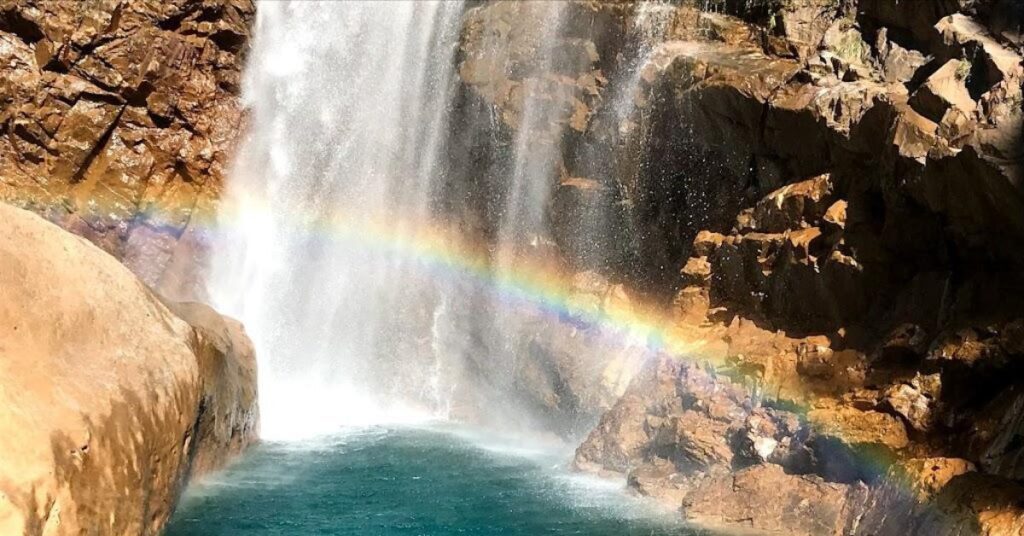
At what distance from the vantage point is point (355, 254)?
25719 millimetres

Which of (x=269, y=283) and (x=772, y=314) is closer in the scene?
(x=772, y=314)


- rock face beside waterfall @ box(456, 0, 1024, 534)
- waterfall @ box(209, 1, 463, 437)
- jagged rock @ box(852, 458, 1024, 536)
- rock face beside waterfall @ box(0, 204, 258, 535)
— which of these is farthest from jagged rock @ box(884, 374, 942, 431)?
waterfall @ box(209, 1, 463, 437)

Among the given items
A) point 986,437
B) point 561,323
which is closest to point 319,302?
point 561,323

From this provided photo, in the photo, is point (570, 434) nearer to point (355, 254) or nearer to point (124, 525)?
point (355, 254)

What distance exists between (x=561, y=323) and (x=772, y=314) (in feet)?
20.1

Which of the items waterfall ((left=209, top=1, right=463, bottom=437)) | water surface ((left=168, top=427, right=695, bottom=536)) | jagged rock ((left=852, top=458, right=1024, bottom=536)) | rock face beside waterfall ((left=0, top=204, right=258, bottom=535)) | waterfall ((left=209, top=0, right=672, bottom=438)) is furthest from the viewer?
waterfall ((left=209, top=1, right=463, bottom=437))

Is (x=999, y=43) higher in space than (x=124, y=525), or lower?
higher

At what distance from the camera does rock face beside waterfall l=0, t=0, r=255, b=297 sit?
76.7 ft

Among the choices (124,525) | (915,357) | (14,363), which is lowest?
(124,525)

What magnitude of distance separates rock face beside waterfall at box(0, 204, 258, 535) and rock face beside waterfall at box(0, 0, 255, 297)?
1309 centimetres

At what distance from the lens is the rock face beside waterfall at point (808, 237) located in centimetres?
1104

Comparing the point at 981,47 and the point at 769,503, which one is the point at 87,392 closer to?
the point at 769,503

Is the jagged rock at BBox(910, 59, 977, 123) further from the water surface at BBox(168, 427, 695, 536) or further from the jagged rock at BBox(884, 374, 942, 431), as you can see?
the water surface at BBox(168, 427, 695, 536)

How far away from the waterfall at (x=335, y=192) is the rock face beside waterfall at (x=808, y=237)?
16.0 feet
